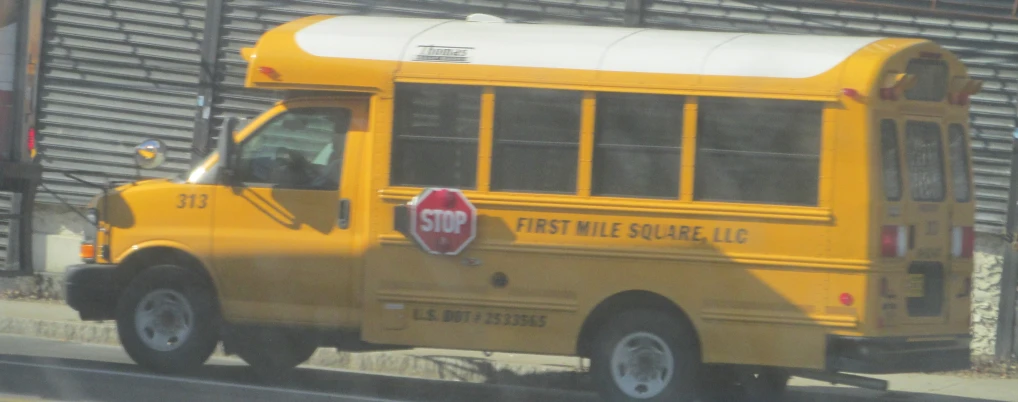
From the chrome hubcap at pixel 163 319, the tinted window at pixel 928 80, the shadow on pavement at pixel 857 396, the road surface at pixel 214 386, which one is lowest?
the road surface at pixel 214 386

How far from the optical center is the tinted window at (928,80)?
25.9 feet

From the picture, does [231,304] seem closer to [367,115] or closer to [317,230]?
[317,230]

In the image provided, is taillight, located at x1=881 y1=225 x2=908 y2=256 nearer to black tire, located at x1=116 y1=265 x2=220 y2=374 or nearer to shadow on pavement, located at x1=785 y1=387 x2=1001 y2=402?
shadow on pavement, located at x1=785 y1=387 x2=1001 y2=402

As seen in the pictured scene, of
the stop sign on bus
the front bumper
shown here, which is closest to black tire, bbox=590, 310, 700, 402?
the stop sign on bus

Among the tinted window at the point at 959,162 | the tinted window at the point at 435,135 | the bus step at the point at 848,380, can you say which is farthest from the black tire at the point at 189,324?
the tinted window at the point at 959,162

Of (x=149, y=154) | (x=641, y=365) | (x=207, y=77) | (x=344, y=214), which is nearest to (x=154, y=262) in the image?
(x=149, y=154)

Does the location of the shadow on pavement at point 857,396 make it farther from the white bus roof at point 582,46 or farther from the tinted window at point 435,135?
the tinted window at point 435,135

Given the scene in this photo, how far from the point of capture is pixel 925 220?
7.98 meters

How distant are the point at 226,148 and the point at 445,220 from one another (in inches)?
64.7

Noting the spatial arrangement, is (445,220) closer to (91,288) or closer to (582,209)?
(582,209)

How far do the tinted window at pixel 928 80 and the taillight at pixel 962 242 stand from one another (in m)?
0.86

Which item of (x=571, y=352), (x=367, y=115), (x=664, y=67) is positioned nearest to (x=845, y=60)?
(x=664, y=67)

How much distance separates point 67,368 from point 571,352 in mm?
3671

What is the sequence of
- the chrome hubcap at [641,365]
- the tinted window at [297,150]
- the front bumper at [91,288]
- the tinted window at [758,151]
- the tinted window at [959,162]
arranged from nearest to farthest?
the tinted window at [758,151] < the chrome hubcap at [641,365] < the tinted window at [959,162] < the tinted window at [297,150] < the front bumper at [91,288]
